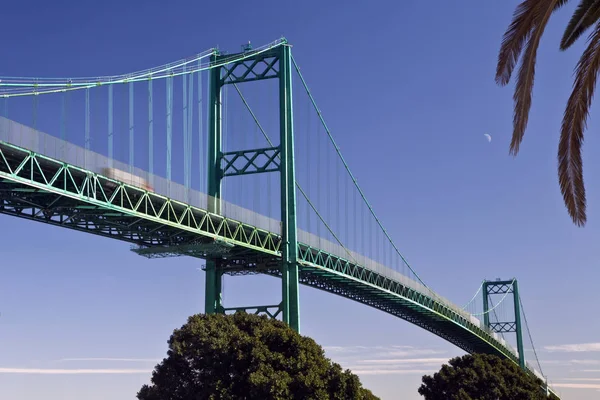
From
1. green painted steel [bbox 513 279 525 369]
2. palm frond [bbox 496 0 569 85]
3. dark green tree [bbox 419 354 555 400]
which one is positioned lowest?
palm frond [bbox 496 0 569 85]

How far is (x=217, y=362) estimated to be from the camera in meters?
44.8

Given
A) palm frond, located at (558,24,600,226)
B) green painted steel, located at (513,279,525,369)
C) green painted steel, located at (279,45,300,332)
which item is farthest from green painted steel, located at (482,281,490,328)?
palm frond, located at (558,24,600,226)

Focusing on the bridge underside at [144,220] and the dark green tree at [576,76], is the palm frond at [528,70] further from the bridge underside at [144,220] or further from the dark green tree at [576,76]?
the bridge underside at [144,220]

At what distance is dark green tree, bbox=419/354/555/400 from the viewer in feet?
226

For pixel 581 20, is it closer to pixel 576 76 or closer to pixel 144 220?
pixel 576 76

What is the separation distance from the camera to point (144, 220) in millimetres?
49125

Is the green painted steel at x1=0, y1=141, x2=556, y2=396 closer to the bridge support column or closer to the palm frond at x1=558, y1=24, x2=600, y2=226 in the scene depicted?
the bridge support column

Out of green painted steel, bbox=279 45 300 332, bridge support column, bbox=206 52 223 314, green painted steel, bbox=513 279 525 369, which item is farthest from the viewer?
green painted steel, bbox=513 279 525 369

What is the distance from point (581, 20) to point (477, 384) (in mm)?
54738

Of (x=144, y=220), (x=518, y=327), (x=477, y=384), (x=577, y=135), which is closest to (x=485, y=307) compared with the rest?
(x=518, y=327)

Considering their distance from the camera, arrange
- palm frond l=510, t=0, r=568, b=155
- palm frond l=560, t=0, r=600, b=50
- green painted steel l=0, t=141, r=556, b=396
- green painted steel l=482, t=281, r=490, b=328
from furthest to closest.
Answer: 1. green painted steel l=482, t=281, r=490, b=328
2. green painted steel l=0, t=141, r=556, b=396
3. palm frond l=560, t=0, r=600, b=50
4. palm frond l=510, t=0, r=568, b=155

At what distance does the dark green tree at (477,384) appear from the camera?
68.9 meters

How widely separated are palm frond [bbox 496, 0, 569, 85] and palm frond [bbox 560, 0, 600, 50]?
1.40ft

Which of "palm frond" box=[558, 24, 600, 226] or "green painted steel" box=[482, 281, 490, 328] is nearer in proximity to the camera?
"palm frond" box=[558, 24, 600, 226]
